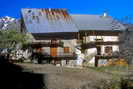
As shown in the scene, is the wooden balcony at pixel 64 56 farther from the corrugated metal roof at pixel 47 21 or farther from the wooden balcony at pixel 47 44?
the corrugated metal roof at pixel 47 21

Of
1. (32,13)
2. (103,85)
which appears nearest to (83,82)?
(103,85)

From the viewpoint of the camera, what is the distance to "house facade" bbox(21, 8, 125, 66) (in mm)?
35969

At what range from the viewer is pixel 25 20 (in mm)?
37250

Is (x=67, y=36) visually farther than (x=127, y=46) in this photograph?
Yes

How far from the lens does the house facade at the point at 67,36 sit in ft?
118

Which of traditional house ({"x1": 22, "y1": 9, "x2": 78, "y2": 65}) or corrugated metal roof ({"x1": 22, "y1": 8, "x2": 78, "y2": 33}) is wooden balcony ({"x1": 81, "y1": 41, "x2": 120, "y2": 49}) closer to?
traditional house ({"x1": 22, "y1": 9, "x2": 78, "y2": 65})

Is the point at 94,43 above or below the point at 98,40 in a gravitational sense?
below

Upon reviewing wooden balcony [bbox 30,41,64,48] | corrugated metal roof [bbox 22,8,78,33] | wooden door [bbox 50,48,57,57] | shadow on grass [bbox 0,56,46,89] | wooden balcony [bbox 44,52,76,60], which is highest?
corrugated metal roof [bbox 22,8,78,33]

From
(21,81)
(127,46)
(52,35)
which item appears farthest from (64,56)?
(21,81)

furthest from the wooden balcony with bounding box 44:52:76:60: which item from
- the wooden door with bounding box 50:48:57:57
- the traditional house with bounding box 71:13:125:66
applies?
the traditional house with bounding box 71:13:125:66

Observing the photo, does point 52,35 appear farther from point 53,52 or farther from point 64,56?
point 64,56

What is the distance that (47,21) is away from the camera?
38.1 metres

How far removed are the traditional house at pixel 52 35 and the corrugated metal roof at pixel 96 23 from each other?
82.5 inches

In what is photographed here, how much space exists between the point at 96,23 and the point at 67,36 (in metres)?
6.01
